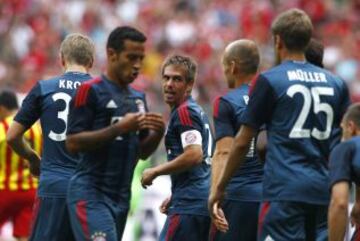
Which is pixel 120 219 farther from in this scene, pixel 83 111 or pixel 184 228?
pixel 184 228

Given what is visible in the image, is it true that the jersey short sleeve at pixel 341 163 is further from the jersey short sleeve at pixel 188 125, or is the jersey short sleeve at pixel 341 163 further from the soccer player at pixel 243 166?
the jersey short sleeve at pixel 188 125

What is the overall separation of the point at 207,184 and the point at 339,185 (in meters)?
2.26

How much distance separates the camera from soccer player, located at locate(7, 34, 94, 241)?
11.5 meters

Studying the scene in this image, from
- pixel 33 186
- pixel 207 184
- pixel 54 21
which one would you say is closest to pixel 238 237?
pixel 207 184

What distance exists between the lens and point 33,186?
15812mm

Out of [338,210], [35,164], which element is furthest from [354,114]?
[35,164]

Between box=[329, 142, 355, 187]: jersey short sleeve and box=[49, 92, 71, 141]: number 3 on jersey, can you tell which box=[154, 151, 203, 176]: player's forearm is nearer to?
box=[49, 92, 71, 141]: number 3 on jersey

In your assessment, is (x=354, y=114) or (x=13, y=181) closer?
(x=354, y=114)

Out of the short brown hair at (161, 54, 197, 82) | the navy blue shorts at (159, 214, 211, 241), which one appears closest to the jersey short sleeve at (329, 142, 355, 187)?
the navy blue shorts at (159, 214, 211, 241)

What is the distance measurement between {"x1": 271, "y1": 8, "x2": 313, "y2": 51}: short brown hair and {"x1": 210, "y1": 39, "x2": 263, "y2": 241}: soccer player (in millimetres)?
1294

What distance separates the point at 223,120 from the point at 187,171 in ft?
2.26

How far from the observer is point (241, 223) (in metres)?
11.3

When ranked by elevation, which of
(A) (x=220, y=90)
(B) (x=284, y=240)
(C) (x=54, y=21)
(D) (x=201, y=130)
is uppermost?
(C) (x=54, y=21)

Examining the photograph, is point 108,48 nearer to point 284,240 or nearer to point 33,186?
point 284,240
